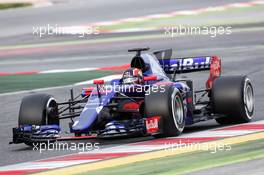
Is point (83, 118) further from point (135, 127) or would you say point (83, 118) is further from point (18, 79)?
point (18, 79)

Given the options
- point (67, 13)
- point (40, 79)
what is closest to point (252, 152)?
point (40, 79)

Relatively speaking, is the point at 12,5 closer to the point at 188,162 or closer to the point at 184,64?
the point at 184,64

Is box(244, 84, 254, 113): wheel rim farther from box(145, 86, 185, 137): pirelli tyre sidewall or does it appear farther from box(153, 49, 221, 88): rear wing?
box(145, 86, 185, 137): pirelli tyre sidewall

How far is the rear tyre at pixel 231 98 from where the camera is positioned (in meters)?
14.1

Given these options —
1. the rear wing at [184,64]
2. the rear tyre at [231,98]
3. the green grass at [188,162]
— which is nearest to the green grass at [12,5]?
the rear wing at [184,64]

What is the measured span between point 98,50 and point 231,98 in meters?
14.3

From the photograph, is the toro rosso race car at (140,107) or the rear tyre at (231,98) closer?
the toro rosso race car at (140,107)

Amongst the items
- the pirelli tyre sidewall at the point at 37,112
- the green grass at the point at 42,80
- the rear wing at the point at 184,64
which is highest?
the rear wing at the point at 184,64

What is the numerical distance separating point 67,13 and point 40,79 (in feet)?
49.3

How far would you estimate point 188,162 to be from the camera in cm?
1096

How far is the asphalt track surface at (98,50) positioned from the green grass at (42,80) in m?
0.93

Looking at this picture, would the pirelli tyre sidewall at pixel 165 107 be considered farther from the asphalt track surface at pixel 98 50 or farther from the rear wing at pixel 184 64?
the rear wing at pixel 184 64

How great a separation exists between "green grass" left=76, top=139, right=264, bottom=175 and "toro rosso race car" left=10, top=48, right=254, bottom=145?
5.12 feet

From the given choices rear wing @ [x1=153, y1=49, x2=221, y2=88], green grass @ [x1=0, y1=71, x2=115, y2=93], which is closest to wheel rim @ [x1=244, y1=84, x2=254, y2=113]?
rear wing @ [x1=153, y1=49, x2=221, y2=88]
